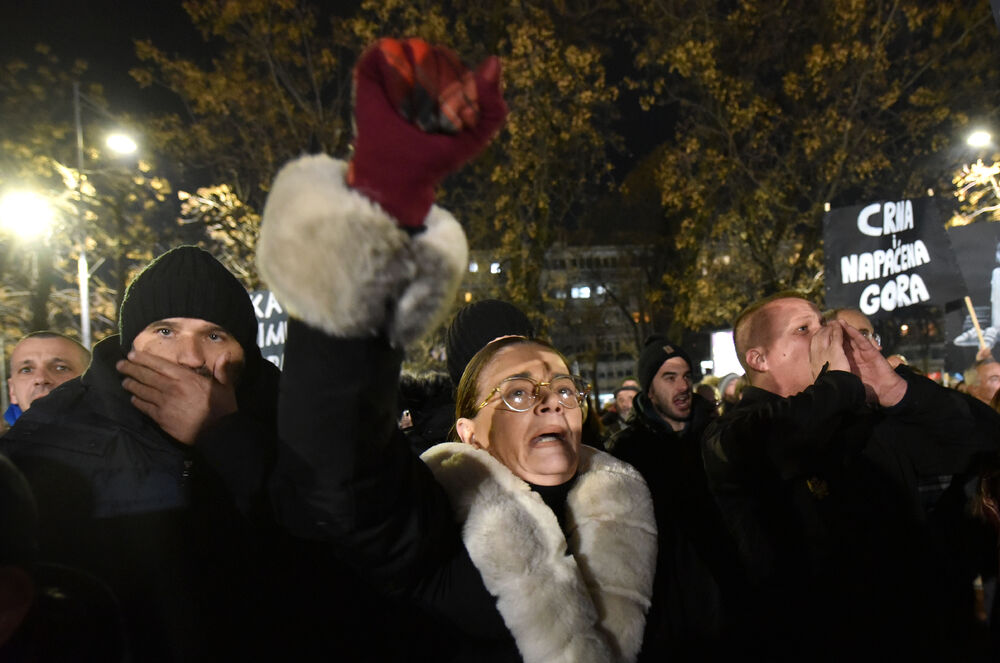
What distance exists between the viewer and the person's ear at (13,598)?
3.17 feet

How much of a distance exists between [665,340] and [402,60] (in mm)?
4673

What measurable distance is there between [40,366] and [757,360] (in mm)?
3598

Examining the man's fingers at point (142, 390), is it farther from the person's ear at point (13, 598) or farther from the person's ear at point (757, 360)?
the person's ear at point (757, 360)

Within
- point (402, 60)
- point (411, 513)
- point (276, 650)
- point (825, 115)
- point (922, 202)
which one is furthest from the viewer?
point (825, 115)

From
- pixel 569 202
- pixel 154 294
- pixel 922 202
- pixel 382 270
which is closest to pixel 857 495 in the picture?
pixel 382 270

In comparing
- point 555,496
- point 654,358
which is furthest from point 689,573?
point 654,358

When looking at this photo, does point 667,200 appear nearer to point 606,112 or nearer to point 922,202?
point 606,112

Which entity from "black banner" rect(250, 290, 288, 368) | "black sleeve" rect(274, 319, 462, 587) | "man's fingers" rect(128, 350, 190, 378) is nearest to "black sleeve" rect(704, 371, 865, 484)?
"black sleeve" rect(274, 319, 462, 587)

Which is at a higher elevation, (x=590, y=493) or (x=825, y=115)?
(x=825, y=115)

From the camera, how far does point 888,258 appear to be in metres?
6.07

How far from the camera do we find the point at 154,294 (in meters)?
2.10

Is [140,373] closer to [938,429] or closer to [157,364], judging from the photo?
[157,364]

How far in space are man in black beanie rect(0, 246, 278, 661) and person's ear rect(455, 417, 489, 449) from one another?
Answer: 1.84ft

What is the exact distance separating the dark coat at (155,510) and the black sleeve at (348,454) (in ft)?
1.36
